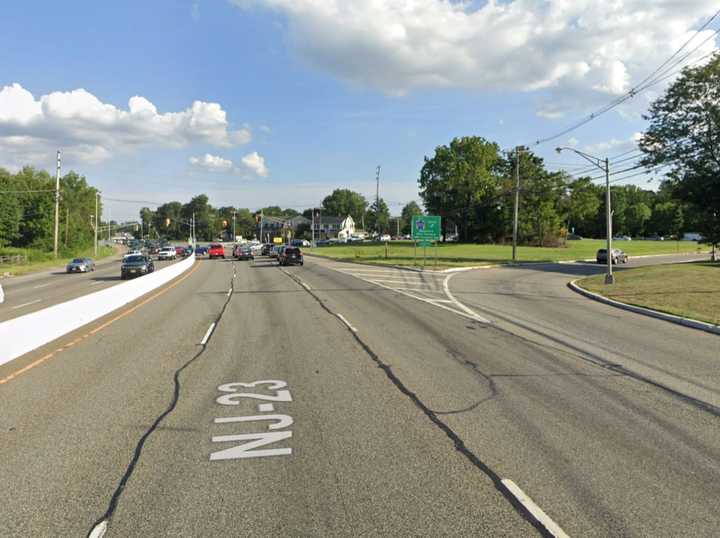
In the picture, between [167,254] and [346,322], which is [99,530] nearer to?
[346,322]

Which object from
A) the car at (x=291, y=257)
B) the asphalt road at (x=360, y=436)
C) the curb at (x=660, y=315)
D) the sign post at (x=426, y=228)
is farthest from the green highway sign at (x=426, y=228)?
the asphalt road at (x=360, y=436)

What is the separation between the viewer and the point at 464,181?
94.6 m

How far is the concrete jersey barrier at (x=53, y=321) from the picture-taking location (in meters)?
10.4

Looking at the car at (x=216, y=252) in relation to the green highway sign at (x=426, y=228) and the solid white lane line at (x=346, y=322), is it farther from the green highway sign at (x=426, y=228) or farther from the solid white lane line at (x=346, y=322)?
the solid white lane line at (x=346, y=322)

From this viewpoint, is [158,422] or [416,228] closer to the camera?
[158,422]

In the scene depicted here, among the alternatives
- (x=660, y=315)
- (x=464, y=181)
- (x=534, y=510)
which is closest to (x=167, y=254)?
(x=464, y=181)

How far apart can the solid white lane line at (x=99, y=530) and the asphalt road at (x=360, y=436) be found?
0.9 inches

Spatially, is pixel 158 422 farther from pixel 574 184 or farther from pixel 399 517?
pixel 574 184

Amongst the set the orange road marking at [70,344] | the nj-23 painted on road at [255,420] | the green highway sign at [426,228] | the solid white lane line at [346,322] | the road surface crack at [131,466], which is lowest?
the orange road marking at [70,344]

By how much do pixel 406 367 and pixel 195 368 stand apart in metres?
3.72

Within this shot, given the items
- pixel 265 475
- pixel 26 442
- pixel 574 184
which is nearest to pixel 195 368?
pixel 26 442

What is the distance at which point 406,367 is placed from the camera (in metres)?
9.49

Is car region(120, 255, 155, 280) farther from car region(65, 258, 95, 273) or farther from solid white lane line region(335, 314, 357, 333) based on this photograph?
solid white lane line region(335, 314, 357, 333)

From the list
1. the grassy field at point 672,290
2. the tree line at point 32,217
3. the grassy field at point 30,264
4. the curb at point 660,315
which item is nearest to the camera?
the curb at point 660,315
